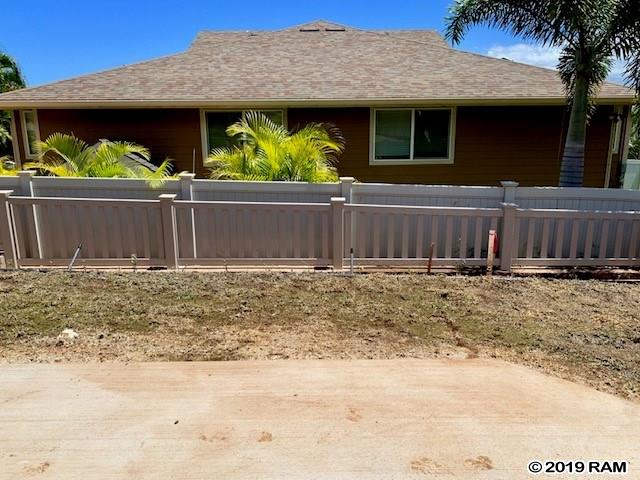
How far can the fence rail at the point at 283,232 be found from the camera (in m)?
6.21

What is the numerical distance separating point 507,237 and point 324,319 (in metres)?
2.77

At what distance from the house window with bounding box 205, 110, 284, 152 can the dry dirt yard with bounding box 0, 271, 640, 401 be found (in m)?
5.93

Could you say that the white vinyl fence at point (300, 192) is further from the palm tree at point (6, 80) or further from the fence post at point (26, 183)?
the palm tree at point (6, 80)

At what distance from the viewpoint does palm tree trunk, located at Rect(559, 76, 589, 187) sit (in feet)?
26.8

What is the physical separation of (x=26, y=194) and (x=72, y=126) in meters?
5.62

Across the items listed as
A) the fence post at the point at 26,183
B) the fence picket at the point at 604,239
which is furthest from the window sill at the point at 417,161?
the fence post at the point at 26,183

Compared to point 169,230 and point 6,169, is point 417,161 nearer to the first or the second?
point 169,230

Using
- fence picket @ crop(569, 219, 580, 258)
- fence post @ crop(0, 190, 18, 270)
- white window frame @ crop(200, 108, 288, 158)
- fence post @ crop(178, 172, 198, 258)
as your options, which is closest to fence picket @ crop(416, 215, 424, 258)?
fence picket @ crop(569, 219, 580, 258)

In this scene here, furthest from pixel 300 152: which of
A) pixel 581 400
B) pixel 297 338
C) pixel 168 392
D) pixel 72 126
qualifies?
pixel 72 126

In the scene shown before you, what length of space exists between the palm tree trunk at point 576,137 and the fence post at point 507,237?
2.91m

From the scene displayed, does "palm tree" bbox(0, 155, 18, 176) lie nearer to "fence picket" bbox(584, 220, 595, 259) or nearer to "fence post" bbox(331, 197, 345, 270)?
"fence post" bbox(331, 197, 345, 270)

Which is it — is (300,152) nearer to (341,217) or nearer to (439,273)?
(341,217)

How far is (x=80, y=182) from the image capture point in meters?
6.39

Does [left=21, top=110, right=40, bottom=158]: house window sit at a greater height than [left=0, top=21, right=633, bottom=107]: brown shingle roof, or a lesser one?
lesser
